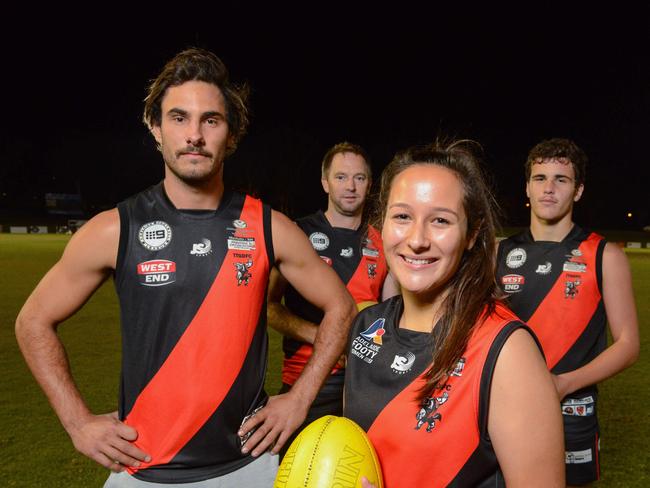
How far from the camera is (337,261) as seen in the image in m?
4.20

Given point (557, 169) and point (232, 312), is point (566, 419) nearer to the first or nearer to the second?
point (557, 169)

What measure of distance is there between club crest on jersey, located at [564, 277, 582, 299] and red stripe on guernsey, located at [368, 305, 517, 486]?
171 centimetres

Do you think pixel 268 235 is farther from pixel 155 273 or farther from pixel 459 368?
pixel 459 368

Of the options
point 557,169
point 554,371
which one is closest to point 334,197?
point 557,169

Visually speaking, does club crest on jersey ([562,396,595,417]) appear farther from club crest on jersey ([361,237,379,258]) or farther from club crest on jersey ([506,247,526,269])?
club crest on jersey ([361,237,379,258])

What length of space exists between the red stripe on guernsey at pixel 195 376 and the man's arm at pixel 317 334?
0.24 metres

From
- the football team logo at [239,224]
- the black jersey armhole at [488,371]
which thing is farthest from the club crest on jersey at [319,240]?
the black jersey armhole at [488,371]

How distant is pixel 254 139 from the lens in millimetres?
66562

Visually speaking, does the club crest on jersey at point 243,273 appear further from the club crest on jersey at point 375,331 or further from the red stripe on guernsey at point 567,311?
the red stripe on guernsey at point 567,311

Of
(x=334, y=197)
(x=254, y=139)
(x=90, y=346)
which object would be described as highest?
(x=254, y=139)

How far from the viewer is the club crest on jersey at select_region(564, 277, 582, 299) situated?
10.7ft

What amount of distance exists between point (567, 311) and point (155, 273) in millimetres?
2244

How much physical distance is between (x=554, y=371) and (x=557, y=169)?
1.15 m

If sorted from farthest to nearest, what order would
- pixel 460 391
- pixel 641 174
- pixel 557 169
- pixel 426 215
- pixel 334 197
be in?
pixel 641 174, pixel 334 197, pixel 557 169, pixel 426 215, pixel 460 391
